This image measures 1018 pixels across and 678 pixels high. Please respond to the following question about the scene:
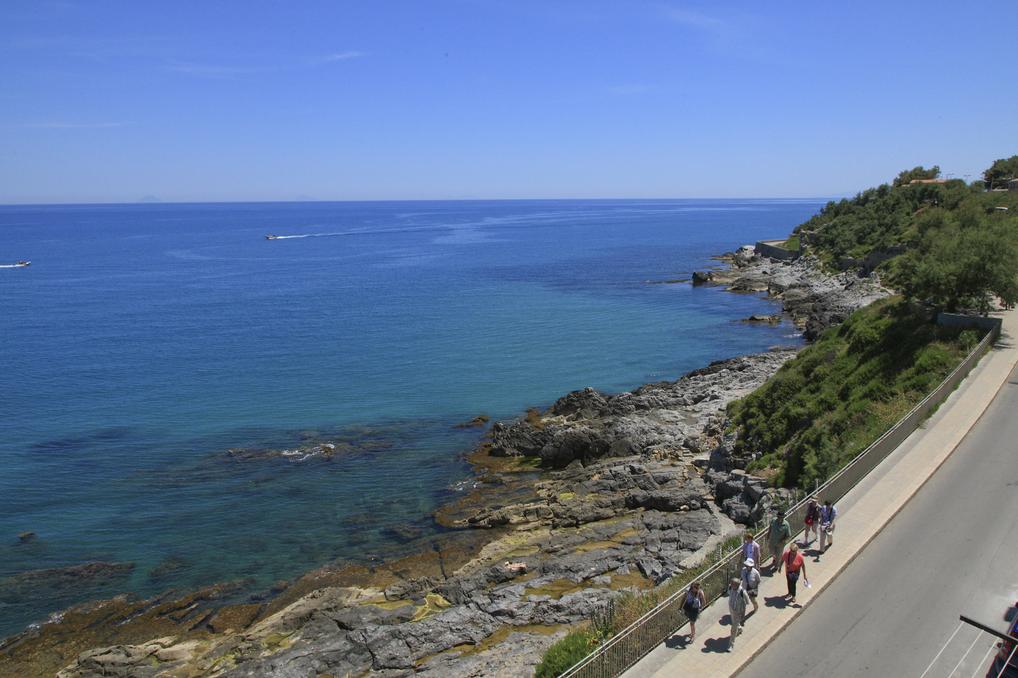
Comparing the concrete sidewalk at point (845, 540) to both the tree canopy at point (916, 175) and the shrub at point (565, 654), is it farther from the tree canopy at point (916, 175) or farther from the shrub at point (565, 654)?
the tree canopy at point (916, 175)

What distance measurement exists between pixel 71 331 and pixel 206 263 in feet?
189

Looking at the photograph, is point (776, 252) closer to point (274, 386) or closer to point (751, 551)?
point (274, 386)

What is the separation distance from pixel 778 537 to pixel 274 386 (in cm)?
3749

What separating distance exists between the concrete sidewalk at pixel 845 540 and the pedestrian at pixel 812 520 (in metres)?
0.19

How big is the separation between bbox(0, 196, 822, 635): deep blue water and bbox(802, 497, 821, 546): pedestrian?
14395 mm

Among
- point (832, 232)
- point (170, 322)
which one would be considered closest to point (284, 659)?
point (170, 322)

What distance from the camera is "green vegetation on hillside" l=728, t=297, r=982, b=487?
22.8m

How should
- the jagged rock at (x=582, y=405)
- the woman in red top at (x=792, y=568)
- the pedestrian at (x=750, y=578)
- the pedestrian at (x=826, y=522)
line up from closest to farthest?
the pedestrian at (x=750, y=578) → the woman in red top at (x=792, y=568) → the pedestrian at (x=826, y=522) → the jagged rock at (x=582, y=405)

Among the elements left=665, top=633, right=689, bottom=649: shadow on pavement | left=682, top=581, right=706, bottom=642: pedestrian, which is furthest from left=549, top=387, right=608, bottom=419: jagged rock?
left=682, top=581, right=706, bottom=642: pedestrian

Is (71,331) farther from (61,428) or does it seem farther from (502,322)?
(502,322)

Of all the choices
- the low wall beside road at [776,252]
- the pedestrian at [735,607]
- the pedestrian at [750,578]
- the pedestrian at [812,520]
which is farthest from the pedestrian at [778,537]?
the low wall beside road at [776,252]

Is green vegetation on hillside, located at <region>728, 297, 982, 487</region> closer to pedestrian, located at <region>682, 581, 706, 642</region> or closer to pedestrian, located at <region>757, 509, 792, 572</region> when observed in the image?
pedestrian, located at <region>757, 509, 792, 572</region>

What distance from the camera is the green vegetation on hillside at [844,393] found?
22.8 meters

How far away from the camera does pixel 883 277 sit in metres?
61.5
